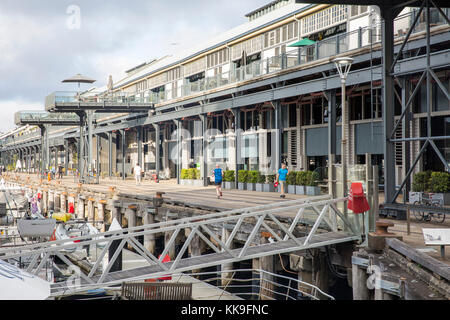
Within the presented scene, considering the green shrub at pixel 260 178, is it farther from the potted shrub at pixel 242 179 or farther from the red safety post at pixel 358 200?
the red safety post at pixel 358 200

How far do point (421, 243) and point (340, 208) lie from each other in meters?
2.32

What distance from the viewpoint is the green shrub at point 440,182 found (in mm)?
19984

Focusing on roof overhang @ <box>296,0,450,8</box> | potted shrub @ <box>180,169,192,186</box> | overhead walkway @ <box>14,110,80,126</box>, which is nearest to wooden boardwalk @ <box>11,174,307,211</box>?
potted shrub @ <box>180,169,192,186</box>

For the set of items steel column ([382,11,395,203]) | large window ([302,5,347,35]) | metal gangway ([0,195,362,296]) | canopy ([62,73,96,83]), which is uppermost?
large window ([302,5,347,35])

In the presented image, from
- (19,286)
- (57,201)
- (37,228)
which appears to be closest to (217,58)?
(57,201)

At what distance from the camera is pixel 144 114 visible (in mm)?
49375

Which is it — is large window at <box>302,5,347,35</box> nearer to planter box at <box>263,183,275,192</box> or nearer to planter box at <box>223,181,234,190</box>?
planter box at <box>263,183,275,192</box>

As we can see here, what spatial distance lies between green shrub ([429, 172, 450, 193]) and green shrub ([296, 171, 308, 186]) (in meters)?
7.56

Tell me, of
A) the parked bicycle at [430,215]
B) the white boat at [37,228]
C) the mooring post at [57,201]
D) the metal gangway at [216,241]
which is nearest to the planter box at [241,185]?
the white boat at [37,228]

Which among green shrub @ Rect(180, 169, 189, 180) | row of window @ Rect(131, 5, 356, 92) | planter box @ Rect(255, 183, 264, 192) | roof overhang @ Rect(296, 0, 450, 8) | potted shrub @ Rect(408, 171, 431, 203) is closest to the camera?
roof overhang @ Rect(296, 0, 450, 8)

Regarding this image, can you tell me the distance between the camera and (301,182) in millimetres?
27016

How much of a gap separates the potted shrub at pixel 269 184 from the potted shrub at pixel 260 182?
35 cm

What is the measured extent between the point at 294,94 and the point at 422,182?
9.37 meters

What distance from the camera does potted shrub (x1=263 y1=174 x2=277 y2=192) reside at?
29922 mm
